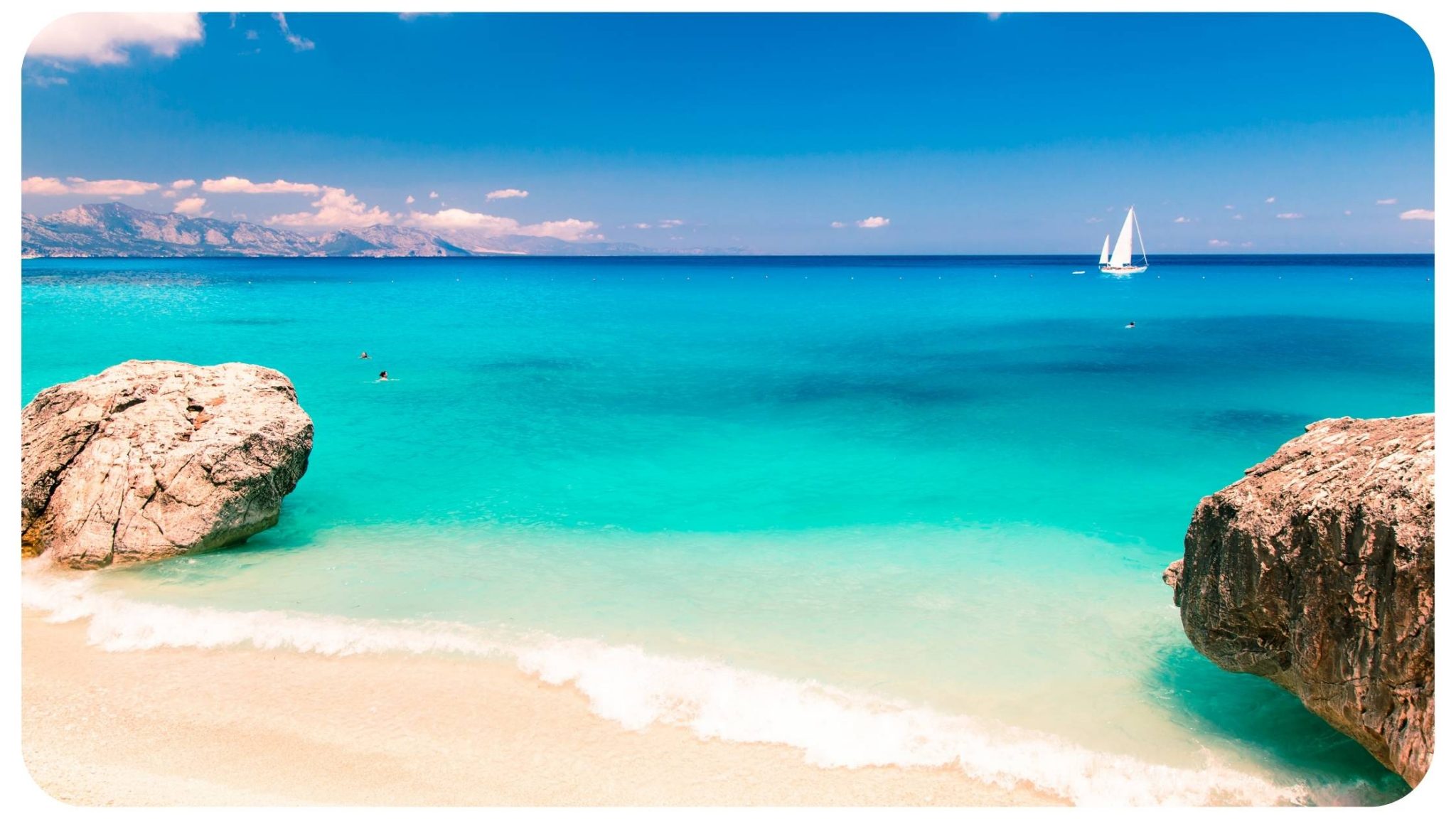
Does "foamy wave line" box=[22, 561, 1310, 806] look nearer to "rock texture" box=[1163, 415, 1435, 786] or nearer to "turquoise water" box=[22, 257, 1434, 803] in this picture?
"turquoise water" box=[22, 257, 1434, 803]

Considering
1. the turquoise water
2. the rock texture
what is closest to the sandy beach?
the turquoise water

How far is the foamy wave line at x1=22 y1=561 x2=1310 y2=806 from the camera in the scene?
280 inches

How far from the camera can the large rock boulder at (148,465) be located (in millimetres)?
11234

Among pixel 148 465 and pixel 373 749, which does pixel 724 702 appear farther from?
pixel 148 465

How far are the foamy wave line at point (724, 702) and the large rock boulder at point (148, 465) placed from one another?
76 cm

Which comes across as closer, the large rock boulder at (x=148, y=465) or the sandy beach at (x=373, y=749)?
the sandy beach at (x=373, y=749)

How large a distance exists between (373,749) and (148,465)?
277 inches

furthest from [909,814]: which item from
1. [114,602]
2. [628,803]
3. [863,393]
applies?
[863,393]

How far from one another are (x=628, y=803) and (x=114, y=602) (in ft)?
25.0

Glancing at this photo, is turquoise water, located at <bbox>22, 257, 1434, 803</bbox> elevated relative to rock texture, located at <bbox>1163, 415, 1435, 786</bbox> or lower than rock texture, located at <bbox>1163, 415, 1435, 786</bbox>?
lower

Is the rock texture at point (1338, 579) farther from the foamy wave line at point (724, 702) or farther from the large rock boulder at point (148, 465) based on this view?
the large rock boulder at point (148, 465)

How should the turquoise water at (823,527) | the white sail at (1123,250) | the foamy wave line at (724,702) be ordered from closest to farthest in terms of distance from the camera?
1. the foamy wave line at (724,702)
2. the turquoise water at (823,527)
3. the white sail at (1123,250)

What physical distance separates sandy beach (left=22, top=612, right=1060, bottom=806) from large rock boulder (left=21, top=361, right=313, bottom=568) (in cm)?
298

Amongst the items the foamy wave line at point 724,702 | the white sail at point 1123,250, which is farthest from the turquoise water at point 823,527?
the white sail at point 1123,250
